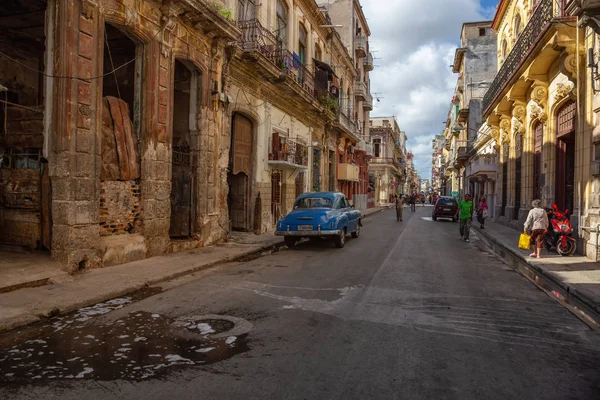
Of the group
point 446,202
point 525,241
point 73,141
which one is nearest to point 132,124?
point 73,141

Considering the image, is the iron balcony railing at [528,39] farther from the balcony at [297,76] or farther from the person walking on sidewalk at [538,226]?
the balcony at [297,76]

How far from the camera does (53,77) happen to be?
7.57 m

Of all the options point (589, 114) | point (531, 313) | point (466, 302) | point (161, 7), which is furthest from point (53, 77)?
point (589, 114)

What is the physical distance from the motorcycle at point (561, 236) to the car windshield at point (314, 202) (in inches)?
240

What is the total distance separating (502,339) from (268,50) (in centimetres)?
1364

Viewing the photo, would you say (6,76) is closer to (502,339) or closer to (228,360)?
(228,360)

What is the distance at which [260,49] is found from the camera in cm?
1477

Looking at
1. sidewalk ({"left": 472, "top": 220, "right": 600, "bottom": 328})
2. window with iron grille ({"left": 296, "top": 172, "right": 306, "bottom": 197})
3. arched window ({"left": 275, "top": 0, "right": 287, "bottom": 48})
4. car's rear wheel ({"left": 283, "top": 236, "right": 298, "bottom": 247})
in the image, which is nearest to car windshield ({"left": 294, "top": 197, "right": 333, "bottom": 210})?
car's rear wheel ({"left": 283, "top": 236, "right": 298, "bottom": 247})

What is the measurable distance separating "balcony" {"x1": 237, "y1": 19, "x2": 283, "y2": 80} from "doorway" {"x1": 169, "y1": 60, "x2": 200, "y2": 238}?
2535 mm

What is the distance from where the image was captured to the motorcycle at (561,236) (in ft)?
35.4

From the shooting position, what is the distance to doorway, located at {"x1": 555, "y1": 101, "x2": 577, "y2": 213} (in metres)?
13.5

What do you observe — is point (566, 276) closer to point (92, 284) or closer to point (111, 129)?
point (92, 284)

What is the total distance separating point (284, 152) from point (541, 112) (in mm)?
9725

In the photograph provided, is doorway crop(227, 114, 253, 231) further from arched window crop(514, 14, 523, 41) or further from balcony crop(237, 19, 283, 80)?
arched window crop(514, 14, 523, 41)
